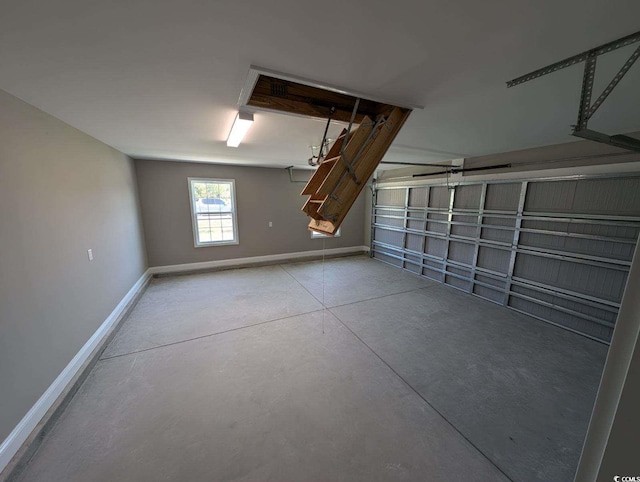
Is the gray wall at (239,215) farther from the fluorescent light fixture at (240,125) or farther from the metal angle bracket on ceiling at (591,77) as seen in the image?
the metal angle bracket on ceiling at (591,77)

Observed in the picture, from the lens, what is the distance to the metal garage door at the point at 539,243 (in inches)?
111

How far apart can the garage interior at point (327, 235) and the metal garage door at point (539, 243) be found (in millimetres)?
30

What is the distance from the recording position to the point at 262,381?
2246 mm

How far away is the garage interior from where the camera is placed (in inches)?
41.6

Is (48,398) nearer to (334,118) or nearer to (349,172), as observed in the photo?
(349,172)

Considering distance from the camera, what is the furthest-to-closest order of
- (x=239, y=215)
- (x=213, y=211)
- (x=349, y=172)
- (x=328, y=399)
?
(x=239, y=215) < (x=213, y=211) < (x=328, y=399) < (x=349, y=172)

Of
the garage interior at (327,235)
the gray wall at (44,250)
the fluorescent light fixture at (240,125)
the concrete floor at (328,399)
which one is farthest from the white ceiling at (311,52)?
the concrete floor at (328,399)

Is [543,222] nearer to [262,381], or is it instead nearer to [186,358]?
[262,381]

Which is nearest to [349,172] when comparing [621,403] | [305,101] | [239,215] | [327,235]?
[327,235]

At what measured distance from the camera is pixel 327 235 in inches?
66.7

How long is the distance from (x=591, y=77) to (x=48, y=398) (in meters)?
4.03

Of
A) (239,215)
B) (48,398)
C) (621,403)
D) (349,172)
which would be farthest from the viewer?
(239,215)

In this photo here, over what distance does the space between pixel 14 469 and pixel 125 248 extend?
2.88 metres

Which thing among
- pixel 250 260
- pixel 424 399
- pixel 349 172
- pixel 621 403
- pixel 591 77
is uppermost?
pixel 591 77
